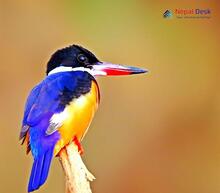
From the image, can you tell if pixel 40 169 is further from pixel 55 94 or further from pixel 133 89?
pixel 133 89

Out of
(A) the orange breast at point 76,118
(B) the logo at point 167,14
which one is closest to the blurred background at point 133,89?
(B) the logo at point 167,14

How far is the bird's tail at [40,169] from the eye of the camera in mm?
1604

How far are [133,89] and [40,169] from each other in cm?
48

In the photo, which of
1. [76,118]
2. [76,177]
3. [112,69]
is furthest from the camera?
[112,69]

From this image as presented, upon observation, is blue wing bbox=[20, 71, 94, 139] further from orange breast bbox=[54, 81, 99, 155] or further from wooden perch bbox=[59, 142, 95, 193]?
wooden perch bbox=[59, 142, 95, 193]

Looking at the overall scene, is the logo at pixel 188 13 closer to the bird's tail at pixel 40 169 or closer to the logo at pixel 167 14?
the logo at pixel 167 14

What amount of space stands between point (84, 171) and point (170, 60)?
23.4 inches

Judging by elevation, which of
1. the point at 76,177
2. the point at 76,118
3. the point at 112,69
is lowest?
the point at 76,177

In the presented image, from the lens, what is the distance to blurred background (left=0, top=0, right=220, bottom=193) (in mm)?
1781

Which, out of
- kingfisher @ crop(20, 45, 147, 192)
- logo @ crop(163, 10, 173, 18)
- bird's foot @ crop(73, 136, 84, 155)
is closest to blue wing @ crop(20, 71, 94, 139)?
kingfisher @ crop(20, 45, 147, 192)

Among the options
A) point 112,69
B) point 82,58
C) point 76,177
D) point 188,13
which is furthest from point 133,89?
point 76,177

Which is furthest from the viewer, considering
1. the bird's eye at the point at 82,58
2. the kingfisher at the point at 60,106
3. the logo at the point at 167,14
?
the logo at the point at 167,14

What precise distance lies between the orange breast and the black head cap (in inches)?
4.1

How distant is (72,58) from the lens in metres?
1.72
